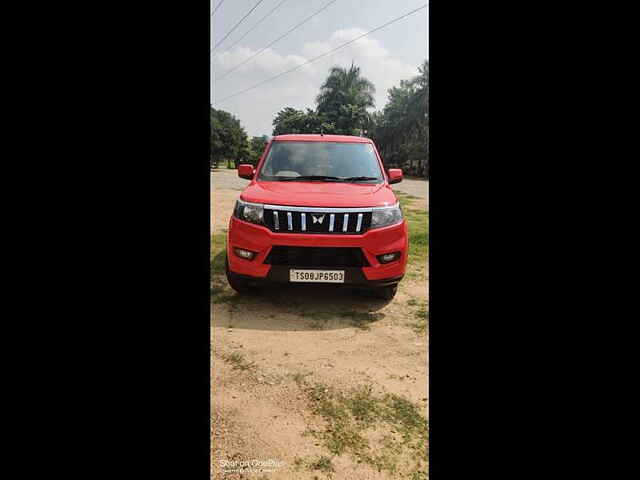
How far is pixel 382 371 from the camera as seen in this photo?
2.51 metres

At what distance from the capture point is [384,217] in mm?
3445

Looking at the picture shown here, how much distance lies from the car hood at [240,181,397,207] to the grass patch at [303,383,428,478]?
1.62 metres

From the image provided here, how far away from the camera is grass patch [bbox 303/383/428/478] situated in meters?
1.73

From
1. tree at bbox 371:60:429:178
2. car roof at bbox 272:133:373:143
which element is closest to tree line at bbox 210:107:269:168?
tree at bbox 371:60:429:178

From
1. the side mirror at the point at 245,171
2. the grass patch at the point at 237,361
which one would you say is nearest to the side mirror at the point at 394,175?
the side mirror at the point at 245,171

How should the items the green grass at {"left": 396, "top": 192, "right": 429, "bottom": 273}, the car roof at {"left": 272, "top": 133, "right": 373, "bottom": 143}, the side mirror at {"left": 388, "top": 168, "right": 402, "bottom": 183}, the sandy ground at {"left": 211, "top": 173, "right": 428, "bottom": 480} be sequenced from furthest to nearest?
the green grass at {"left": 396, "top": 192, "right": 429, "bottom": 273} → the car roof at {"left": 272, "top": 133, "right": 373, "bottom": 143} → the side mirror at {"left": 388, "top": 168, "right": 402, "bottom": 183} → the sandy ground at {"left": 211, "top": 173, "right": 428, "bottom": 480}

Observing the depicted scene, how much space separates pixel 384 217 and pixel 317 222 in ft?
1.95

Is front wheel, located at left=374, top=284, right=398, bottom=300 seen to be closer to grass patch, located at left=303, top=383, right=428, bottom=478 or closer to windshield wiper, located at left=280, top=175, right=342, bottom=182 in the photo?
windshield wiper, located at left=280, top=175, right=342, bottom=182

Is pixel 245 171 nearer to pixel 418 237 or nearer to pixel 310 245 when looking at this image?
pixel 310 245

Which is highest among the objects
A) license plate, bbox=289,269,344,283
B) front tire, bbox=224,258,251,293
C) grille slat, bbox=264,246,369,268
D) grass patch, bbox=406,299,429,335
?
grille slat, bbox=264,246,369,268

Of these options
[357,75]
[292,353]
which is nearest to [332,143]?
[292,353]

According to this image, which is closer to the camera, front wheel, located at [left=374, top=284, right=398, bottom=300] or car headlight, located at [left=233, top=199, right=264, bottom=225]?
car headlight, located at [left=233, top=199, right=264, bottom=225]

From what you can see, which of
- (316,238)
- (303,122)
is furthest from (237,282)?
(303,122)
